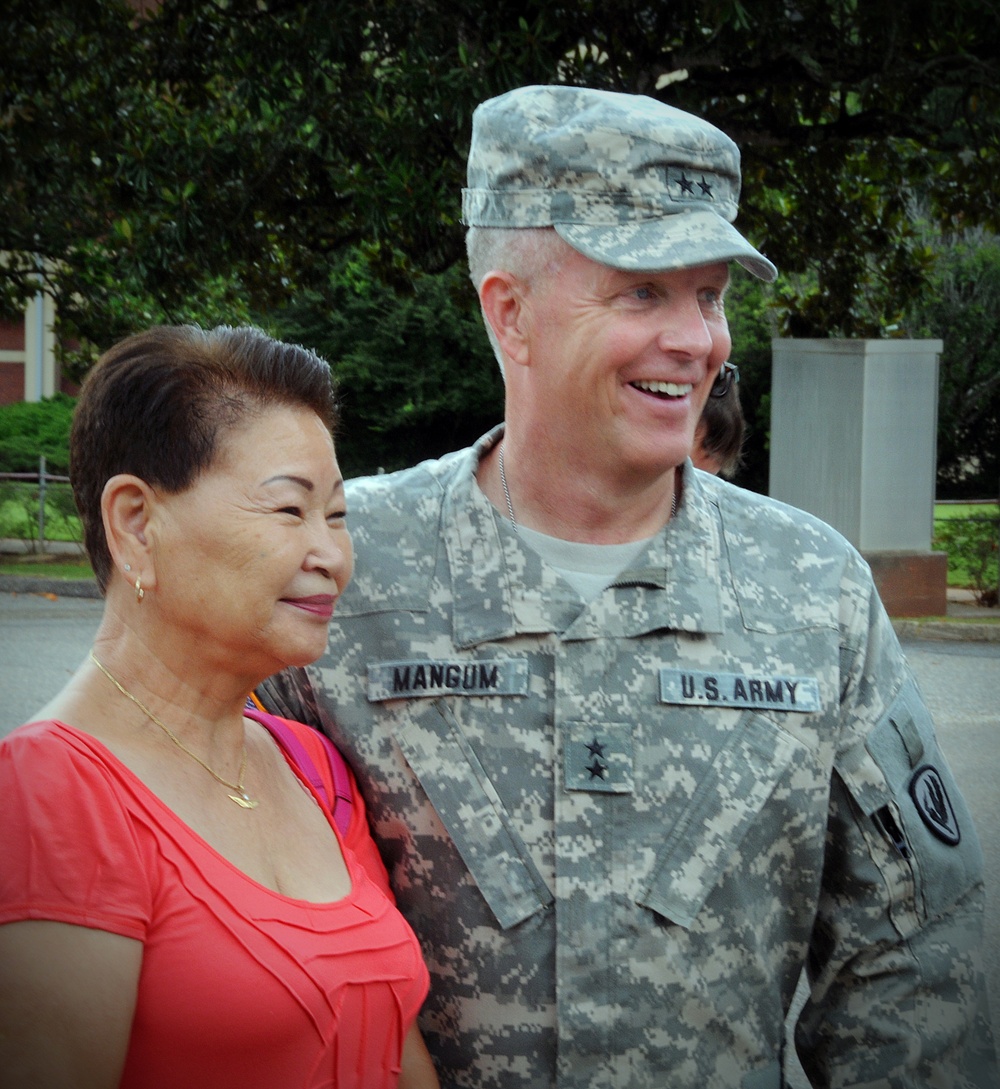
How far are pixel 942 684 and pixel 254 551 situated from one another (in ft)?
28.4

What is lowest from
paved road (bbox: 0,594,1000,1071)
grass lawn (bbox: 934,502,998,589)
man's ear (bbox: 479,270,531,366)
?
paved road (bbox: 0,594,1000,1071)

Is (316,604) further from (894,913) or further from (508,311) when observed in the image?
(894,913)

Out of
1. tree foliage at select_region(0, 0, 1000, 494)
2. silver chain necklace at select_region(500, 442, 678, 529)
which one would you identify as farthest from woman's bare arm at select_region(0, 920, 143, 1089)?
tree foliage at select_region(0, 0, 1000, 494)

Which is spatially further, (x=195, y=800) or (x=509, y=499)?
(x=509, y=499)

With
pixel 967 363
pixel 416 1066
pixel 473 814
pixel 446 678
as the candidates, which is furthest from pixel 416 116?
pixel 967 363

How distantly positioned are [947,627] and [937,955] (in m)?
9.84

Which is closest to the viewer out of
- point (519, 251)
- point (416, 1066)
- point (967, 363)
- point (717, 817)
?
point (416, 1066)

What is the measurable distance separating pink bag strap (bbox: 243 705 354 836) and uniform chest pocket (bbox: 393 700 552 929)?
0.35ft

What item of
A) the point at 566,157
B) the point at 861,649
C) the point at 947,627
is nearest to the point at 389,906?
the point at 861,649

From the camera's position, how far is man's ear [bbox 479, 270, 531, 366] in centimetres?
228

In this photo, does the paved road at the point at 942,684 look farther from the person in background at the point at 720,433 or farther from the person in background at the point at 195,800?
the person in background at the point at 195,800

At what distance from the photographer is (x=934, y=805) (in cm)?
227

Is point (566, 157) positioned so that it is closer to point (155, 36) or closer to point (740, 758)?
point (740, 758)

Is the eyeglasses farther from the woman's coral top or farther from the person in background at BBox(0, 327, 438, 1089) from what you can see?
the woman's coral top
